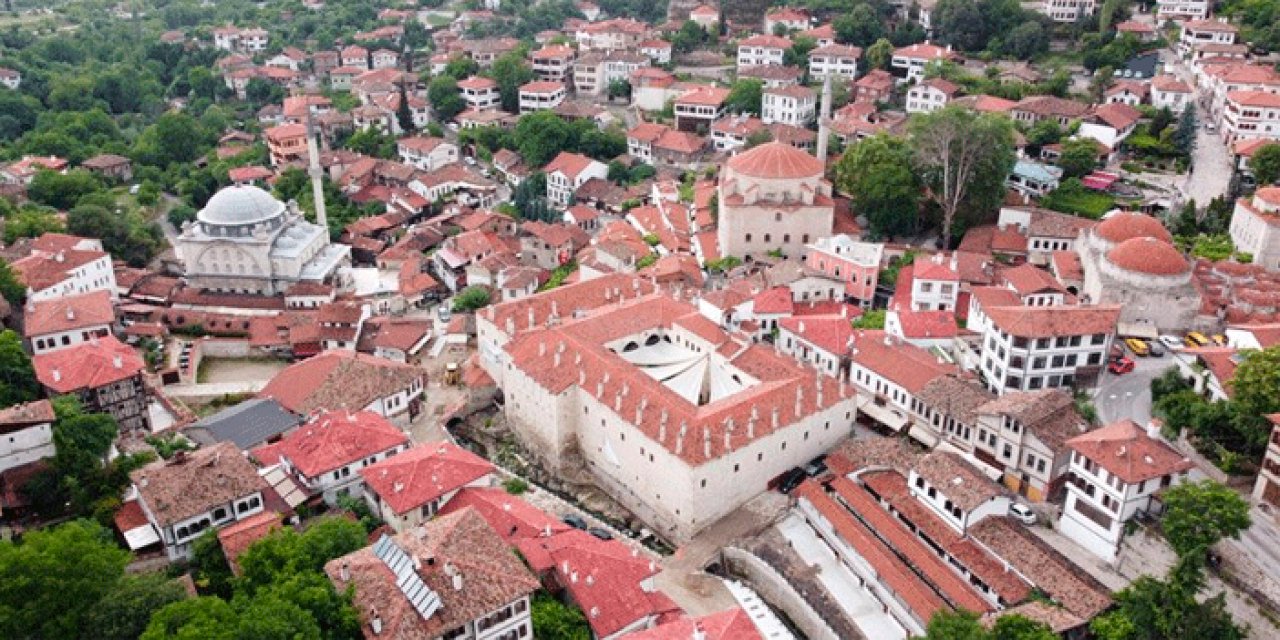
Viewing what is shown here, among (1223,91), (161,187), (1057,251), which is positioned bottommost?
(161,187)

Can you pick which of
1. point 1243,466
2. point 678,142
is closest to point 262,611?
point 1243,466

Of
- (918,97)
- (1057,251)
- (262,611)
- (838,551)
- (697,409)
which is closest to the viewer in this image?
(262,611)

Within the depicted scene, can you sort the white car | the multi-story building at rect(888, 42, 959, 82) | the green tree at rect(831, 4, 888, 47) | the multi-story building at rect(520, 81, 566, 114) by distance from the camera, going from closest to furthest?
the white car < the multi-story building at rect(888, 42, 959, 82) < the multi-story building at rect(520, 81, 566, 114) < the green tree at rect(831, 4, 888, 47)

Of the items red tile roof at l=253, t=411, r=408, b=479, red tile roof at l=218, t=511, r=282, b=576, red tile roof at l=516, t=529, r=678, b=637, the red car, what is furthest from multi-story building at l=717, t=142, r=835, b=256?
red tile roof at l=218, t=511, r=282, b=576

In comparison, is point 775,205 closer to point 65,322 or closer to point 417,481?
point 417,481


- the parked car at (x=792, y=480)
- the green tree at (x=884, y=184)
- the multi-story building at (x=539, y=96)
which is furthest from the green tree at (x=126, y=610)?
the multi-story building at (x=539, y=96)

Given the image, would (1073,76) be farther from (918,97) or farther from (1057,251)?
(1057,251)

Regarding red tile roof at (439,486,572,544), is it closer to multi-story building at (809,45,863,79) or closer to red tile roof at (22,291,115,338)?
red tile roof at (22,291,115,338)
